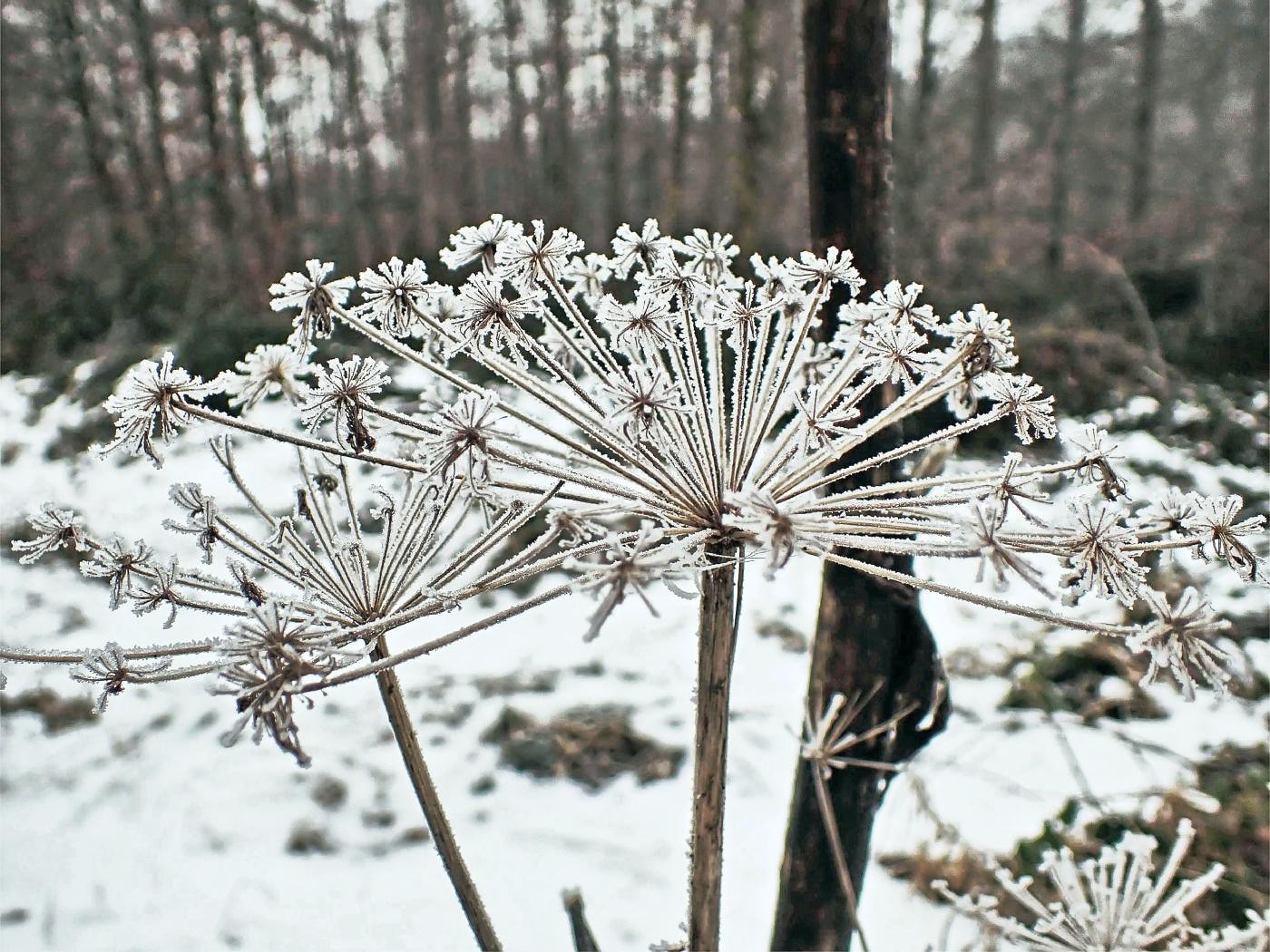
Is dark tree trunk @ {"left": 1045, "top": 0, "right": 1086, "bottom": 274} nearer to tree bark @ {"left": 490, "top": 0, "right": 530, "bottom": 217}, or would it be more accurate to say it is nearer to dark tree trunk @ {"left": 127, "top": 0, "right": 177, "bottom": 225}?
tree bark @ {"left": 490, "top": 0, "right": 530, "bottom": 217}

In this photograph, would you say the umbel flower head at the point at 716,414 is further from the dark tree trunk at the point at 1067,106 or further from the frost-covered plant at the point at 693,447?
the dark tree trunk at the point at 1067,106

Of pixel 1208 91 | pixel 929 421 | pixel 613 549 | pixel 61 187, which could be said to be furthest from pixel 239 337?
pixel 1208 91

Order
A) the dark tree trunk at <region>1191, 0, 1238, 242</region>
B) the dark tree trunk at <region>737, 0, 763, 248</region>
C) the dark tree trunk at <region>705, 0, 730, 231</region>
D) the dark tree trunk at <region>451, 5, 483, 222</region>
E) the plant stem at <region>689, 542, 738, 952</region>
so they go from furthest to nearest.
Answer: the dark tree trunk at <region>451, 5, 483, 222</region>
the dark tree trunk at <region>705, 0, 730, 231</region>
the dark tree trunk at <region>1191, 0, 1238, 242</region>
the dark tree trunk at <region>737, 0, 763, 248</region>
the plant stem at <region>689, 542, 738, 952</region>

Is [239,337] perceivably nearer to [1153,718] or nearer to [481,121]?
[1153,718]

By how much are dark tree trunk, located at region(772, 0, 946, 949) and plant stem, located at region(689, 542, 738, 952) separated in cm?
69

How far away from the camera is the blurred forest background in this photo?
1010 cm

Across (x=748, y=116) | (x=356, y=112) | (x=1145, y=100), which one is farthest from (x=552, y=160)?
(x=1145, y=100)

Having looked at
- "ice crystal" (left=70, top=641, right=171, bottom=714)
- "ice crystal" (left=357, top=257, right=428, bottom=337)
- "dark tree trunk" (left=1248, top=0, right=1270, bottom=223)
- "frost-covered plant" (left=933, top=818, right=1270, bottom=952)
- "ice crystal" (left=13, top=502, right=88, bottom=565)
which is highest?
"dark tree trunk" (left=1248, top=0, right=1270, bottom=223)

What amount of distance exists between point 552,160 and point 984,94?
305 inches

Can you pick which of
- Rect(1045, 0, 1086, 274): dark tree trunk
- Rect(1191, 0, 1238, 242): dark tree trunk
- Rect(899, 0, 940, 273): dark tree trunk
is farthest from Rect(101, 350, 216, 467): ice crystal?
Rect(1045, 0, 1086, 274): dark tree trunk

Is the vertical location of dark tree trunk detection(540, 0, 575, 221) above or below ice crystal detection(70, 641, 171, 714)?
above

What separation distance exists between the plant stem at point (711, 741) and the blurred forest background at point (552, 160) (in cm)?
650

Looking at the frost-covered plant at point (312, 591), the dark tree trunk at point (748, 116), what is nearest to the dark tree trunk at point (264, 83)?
the dark tree trunk at point (748, 116)

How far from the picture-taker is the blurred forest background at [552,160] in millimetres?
10102
